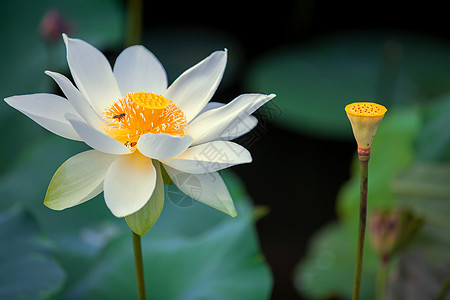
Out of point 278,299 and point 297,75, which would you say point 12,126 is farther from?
point 297,75

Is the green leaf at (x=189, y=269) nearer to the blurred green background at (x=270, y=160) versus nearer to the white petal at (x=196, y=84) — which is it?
the blurred green background at (x=270, y=160)

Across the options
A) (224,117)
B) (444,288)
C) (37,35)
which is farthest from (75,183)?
(37,35)

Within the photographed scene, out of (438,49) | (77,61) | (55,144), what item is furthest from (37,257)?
(438,49)

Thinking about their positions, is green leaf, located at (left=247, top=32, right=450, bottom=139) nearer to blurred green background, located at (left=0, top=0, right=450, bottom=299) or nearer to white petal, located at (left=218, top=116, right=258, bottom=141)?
blurred green background, located at (left=0, top=0, right=450, bottom=299)

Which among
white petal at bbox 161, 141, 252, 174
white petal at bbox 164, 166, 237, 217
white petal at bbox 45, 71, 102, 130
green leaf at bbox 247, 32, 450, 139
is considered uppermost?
white petal at bbox 45, 71, 102, 130

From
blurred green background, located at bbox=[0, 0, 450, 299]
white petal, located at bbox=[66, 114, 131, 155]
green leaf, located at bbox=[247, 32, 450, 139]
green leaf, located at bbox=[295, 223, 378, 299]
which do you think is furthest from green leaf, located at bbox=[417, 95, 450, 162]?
green leaf, located at bbox=[247, 32, 450, 139]
